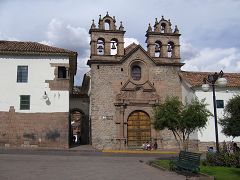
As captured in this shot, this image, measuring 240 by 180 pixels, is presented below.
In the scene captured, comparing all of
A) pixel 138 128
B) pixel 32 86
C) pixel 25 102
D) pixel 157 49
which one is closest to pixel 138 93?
pixel 138 128

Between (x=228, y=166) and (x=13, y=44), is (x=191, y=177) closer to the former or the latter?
(x=228, y=166)

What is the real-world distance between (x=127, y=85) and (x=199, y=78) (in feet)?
24.5

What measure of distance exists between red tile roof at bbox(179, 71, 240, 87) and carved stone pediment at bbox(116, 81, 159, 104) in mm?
3539

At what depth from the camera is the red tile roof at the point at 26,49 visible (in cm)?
3109

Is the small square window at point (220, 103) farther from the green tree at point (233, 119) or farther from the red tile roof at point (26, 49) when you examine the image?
the red tile roof at point (26, 49)

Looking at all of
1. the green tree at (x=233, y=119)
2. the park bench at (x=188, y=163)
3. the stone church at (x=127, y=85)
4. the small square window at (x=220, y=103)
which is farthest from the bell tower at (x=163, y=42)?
the park bench at (x=188, y=163)

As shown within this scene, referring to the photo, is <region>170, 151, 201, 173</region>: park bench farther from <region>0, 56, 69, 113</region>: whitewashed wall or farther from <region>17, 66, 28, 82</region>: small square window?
<region>17, 66, 28, 82</region>: small square window

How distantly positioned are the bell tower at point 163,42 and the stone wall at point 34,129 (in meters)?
11.8

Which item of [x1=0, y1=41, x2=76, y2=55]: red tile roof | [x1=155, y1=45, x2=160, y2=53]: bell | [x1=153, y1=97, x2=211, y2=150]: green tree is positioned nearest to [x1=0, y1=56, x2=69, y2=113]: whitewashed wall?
[x1=0, y1=41, x2=76, y2=55]: red tile roof

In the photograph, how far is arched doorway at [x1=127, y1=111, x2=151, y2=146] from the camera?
3484cm

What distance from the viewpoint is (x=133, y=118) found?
3541 centimetres

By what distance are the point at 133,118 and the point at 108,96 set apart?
3306mm

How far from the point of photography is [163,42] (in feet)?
122

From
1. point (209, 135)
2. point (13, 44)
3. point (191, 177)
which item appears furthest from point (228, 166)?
point (13, 44)
